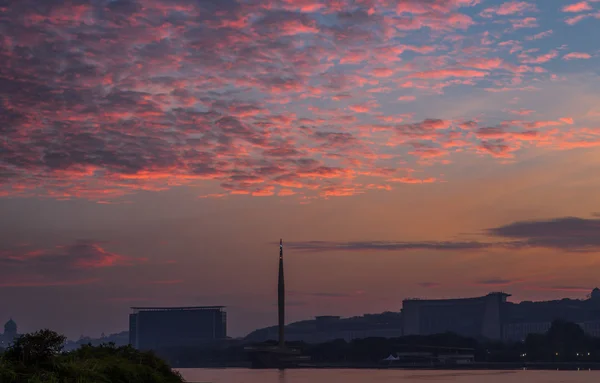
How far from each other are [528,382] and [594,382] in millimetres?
13110

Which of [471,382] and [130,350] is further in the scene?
[471,382]

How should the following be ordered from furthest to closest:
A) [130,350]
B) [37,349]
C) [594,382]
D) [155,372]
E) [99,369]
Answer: [594,382]
[130,350]
[155,372]
[99,369]
[37,349]

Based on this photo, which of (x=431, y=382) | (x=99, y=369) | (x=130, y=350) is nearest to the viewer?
(x=99, y=369)

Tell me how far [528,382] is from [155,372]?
482 ft

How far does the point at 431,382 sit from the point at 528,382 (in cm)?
2702

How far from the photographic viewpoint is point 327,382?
591 ft

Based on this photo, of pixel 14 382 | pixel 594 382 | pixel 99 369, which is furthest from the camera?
pixel 594 382

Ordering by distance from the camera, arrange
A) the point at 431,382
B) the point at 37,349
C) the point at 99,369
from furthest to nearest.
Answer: the point at 431,382
the point at 99,369
the point at 37,349

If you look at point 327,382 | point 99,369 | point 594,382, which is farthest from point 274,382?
point 99,369

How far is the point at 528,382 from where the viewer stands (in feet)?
574

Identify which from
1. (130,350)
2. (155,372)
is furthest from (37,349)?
(130,350)

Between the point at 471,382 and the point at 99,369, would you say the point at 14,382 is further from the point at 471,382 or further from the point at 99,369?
the point at 471,382

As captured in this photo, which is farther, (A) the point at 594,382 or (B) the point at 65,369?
(A) the point at 594,382

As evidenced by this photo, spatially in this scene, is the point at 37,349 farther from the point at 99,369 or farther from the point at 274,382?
the point at 274,382
